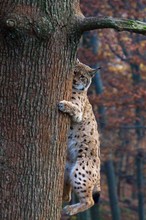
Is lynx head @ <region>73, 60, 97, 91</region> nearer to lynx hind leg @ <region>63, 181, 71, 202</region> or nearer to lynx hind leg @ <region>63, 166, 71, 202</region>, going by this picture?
lynx hind leg @ <region>63, 166, 71, 202</region>

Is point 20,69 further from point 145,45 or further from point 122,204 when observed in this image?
point 122,204

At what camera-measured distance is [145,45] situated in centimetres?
1498

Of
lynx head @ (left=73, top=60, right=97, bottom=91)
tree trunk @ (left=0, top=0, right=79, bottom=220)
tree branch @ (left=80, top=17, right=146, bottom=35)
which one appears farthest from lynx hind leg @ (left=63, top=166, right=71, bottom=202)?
tree branch @ (left=80, top=17, right=146, bottom=35)

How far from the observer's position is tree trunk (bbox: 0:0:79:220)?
4438mm

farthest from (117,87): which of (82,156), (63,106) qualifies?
(63,106)

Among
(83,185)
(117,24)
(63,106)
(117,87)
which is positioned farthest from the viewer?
(117,87)

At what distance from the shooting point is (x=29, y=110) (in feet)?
14.6

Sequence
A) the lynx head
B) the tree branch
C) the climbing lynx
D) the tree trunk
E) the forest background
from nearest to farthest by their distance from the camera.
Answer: the tree branch, the tree trunk, the climbing lynx, the lynx head, the forest background

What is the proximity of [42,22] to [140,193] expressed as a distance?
13.4m

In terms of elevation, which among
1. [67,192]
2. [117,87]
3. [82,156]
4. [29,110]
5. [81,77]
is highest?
[117,87]

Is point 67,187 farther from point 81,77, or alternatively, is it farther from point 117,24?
point 117,24

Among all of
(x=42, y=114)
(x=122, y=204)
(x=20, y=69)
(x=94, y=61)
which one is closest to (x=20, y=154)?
(x=42, y=114)

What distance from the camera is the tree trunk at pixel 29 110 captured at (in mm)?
4438

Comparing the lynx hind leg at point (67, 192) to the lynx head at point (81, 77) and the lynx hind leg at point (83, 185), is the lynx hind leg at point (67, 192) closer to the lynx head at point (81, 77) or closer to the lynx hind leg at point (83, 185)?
the lynx hind leg at point (83, 185)
